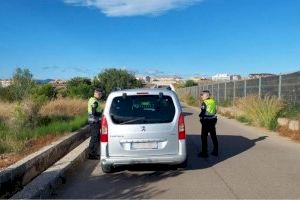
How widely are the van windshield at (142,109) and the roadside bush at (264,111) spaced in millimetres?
11649

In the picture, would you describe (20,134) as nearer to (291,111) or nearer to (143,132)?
(143,132)

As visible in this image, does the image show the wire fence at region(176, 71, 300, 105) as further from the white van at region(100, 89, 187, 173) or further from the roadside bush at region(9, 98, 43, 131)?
the white van at region(100, 89, 187, 173)

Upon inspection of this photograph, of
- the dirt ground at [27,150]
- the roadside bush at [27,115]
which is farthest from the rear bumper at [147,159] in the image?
the roadside bush at [27,115]

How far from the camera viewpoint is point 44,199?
328 inches

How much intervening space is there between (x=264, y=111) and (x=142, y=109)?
13.0m

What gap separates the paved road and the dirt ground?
1427 mm

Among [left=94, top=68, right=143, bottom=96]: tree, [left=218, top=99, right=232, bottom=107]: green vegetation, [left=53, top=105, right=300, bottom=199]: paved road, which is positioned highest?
[left=94, top=68, right=143, bottom=96]: tree

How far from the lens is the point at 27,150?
13234 millimetres

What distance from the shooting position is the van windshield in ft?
35.0

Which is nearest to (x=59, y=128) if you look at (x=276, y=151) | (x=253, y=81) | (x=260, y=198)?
(x=276, y=151)

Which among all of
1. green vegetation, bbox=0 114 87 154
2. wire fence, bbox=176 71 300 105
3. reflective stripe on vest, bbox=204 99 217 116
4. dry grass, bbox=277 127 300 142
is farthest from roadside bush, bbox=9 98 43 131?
wire fence, bbox=176 71 300 105

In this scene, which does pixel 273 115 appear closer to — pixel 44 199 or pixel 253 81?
pixel 253 81

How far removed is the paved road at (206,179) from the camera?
29.0 ft

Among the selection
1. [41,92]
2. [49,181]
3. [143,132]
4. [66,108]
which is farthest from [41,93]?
[49,181]
